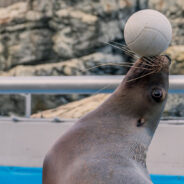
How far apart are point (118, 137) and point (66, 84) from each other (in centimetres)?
101

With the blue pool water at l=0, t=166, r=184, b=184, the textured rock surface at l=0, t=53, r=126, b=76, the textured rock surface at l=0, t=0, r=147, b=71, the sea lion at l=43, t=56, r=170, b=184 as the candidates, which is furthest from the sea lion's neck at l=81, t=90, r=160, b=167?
the textured rock surface at l=0, t=0, r=147, b=71

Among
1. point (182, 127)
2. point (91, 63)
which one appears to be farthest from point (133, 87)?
point (91, 63)

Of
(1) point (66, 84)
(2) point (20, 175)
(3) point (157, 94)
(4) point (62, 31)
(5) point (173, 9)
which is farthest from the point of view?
(4) point (62, 31)

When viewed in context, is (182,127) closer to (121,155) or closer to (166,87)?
(166,87)

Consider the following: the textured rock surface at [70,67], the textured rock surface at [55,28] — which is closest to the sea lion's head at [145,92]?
the textured rock surface at [70,67]

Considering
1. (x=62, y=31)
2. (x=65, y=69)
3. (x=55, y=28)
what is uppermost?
(x=55, y=28)

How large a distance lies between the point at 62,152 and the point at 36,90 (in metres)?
1.12

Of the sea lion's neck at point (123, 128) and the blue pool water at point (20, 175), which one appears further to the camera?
the blue pool water at point (20, 175)

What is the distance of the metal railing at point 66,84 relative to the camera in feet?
8.74

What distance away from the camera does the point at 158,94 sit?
6.44 feet

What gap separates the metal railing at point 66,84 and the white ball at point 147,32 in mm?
644

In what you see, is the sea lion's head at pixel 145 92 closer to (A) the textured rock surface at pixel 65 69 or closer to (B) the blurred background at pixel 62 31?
(A) the textured rock surface at pixel 65 69

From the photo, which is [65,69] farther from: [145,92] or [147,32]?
[147,32]

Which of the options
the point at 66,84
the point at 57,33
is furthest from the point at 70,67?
the point at 66,84
